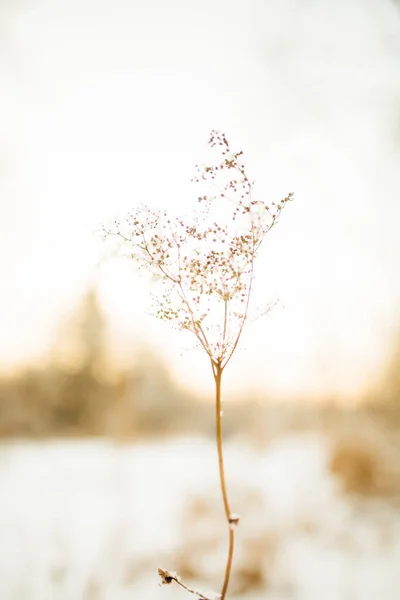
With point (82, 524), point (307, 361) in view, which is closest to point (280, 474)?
point (307, 361)

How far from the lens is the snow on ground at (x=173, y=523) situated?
1.05m

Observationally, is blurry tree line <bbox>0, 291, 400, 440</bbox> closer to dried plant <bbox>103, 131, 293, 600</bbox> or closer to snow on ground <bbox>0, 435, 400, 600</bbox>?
snow on ground <bbox>0, 435, 400, 600</bbox>

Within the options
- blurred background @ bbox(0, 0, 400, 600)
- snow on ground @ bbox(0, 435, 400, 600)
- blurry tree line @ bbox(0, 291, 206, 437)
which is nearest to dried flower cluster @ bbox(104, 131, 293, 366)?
blurred background @ bbox(0, 0, 400, 600)

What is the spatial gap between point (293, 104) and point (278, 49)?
0.54ft

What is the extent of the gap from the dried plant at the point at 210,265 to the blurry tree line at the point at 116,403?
29 centimetres

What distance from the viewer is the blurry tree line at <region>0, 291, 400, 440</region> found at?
3.85ft

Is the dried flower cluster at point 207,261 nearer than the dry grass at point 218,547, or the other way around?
the dried flower cluster at point 207,261

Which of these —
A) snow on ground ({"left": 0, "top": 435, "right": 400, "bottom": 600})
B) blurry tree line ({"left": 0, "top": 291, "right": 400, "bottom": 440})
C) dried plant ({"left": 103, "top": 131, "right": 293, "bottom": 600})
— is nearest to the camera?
dried plant ({"left": 103, "top": 131, "right": 293, "bottom": 600})

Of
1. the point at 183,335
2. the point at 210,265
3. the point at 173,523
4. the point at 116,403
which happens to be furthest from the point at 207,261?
the point at 173,523

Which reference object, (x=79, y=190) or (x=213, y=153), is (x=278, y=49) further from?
(x=79, y=190)

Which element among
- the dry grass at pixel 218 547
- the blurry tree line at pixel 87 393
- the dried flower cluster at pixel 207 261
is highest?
the dried flower cluster at pixel 207 261

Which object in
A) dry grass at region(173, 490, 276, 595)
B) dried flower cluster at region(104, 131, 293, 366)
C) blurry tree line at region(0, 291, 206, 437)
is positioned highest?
dried flower cluster at region(104, 131, 293, 366)

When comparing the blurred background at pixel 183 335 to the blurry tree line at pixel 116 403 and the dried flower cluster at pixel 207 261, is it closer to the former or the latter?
the blurry tree line at pixel 116 403

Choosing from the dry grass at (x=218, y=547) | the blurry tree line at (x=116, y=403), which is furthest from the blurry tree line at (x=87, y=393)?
the dry grass at (x=218, y=547)
